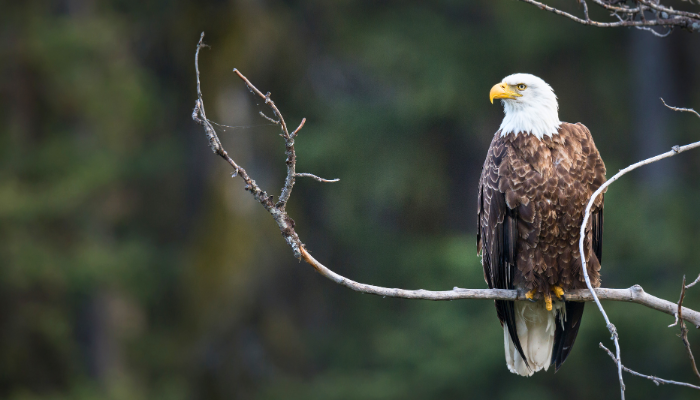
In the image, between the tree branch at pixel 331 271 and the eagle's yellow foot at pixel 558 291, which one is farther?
the eagle's yellow foot at pixel 558 291

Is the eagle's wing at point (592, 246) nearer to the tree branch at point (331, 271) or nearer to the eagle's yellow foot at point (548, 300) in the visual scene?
the eagle's yellow foot at point (548, 300)

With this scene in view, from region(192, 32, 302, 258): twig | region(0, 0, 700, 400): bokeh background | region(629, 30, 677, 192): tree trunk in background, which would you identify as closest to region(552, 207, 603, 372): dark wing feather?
region(192, 32, 302, 258): twig

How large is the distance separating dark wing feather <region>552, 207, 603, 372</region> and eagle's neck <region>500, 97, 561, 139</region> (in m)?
0.59

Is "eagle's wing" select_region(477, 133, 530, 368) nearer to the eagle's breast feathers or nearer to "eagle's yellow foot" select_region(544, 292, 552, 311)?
the eagle's breast feathers

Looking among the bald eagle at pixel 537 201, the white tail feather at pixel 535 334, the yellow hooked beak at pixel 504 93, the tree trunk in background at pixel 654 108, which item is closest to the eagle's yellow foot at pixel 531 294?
the bald eagle at pixel 537 201

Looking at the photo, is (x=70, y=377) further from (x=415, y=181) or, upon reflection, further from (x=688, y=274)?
(x=688, y=274)

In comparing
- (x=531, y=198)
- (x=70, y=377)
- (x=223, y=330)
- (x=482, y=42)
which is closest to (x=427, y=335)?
(x=223, y=330)

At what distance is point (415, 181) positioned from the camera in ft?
36.0

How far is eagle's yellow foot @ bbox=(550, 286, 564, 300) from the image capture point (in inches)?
154

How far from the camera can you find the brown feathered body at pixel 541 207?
12.4 feet

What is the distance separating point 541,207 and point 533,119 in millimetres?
512

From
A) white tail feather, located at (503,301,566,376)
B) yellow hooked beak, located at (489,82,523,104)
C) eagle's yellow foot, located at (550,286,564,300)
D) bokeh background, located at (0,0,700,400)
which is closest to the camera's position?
eagle's yellow foot, located at (550,286,564,300)

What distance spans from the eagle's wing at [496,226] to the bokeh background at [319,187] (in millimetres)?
4918

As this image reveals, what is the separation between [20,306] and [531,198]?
384 inches
